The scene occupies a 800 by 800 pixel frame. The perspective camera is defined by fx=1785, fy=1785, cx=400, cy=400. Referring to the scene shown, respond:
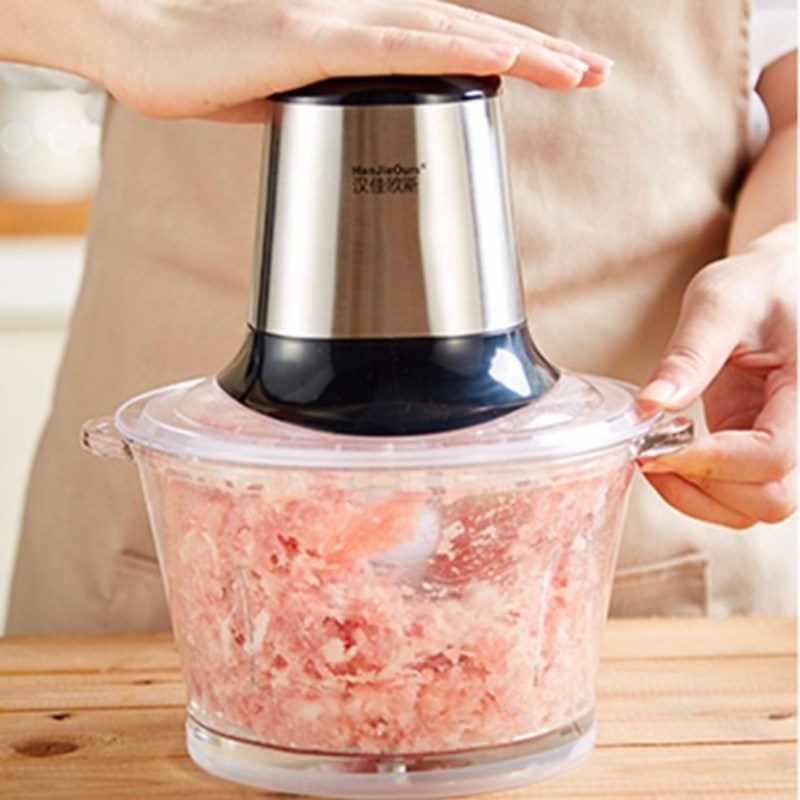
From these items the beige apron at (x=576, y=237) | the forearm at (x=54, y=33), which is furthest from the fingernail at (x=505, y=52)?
the beige apron at (x=576, y=237)

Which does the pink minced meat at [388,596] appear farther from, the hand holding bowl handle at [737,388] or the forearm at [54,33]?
the forearm at [54,33]

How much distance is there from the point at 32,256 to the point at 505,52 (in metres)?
1.60

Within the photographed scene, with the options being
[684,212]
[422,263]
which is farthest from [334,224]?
[684,212]

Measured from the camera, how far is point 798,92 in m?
1.14

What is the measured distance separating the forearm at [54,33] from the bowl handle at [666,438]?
33cm

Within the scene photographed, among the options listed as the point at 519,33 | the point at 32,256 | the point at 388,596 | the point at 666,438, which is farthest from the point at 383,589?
the point at 32,256

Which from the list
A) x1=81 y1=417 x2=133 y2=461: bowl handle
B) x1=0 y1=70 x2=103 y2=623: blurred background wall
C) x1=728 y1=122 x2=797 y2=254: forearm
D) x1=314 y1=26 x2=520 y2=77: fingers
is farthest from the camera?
x1=0 y1=70 x2=103 y2=623: blurred background wall

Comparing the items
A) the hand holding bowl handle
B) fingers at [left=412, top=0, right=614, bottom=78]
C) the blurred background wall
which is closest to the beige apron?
the hand holding bowl handle

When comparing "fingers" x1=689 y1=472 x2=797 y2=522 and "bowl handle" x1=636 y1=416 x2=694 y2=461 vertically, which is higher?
"bowl handle" x1=636 y1=416 x2=694 y2=461

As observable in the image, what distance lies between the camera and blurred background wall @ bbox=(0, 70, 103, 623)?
88.7 inches

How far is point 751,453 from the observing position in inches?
34.6

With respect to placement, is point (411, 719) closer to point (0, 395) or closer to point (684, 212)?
point (684, 212)

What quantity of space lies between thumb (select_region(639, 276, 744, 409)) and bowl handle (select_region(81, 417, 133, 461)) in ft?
0.80

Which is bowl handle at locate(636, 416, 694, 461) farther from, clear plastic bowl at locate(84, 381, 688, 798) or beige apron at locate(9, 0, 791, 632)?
beige apron at locate(9, 0, 791, 632)
